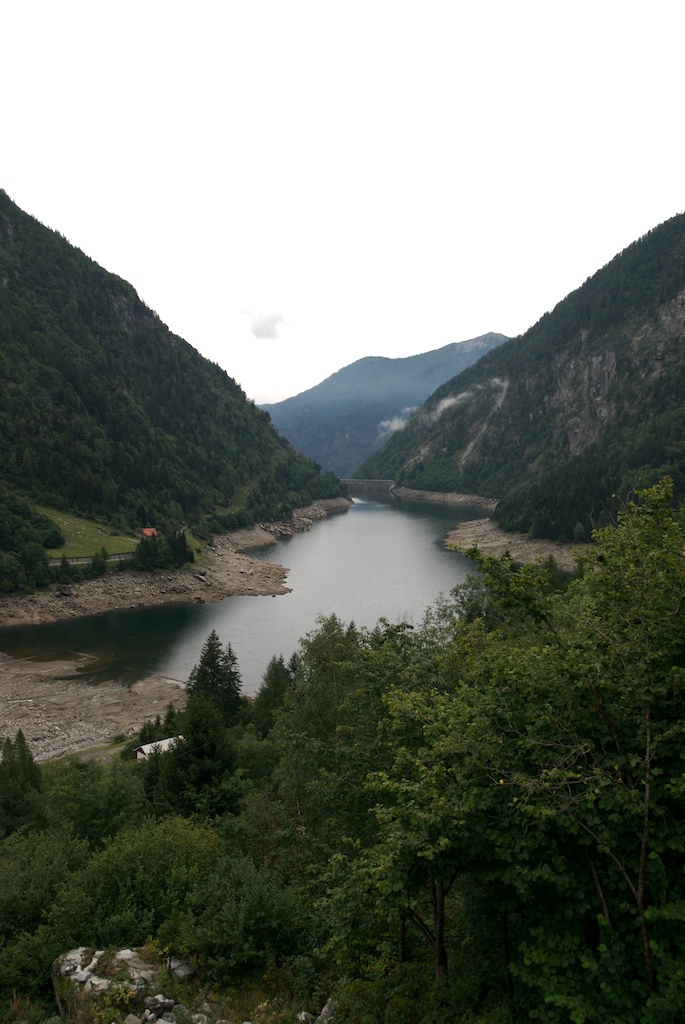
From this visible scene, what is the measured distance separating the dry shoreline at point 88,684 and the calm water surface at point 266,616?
244cm

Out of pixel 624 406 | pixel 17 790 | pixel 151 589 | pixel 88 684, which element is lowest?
pixel 88 684

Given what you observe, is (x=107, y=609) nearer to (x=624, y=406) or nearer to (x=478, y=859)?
(x=478, y=859)

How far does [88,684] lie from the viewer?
51062 mm

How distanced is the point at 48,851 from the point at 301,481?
171186mm

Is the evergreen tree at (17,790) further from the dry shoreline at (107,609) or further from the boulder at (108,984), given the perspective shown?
the dry shoreline at (107,609)

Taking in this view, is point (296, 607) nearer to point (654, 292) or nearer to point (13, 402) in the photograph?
point (13, 402)

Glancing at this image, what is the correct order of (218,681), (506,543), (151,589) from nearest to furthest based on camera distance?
(218,681) → (151,589) → (506,543)

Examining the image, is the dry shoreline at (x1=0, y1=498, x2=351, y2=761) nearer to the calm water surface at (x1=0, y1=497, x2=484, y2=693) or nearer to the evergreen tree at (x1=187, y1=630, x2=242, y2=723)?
the calm water surface at (x1=0, y1=497, x2=484, y2=693)

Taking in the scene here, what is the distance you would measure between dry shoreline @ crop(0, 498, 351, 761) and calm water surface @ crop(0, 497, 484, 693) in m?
2.44

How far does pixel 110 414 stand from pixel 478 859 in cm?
14022

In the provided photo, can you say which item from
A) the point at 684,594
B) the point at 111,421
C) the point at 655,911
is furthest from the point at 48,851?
the point at 111,421

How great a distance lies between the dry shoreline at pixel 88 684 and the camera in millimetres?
41156

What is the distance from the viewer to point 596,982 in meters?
6.89

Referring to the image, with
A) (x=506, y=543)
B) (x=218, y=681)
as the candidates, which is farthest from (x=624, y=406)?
(x=218, y=681)
